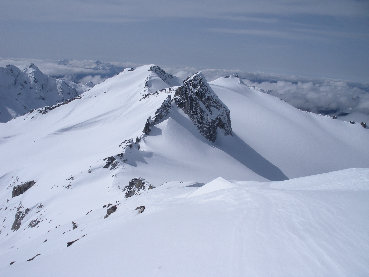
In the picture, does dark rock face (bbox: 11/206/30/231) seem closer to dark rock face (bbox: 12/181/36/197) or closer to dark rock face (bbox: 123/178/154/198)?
dark rock face (bbox: 12/181/36/197)

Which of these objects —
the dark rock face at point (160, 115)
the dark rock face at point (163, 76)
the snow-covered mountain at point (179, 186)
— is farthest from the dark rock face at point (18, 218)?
the dark rock face at point (163, 76)

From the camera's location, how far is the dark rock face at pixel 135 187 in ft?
104

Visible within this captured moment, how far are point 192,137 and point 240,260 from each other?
162 feet

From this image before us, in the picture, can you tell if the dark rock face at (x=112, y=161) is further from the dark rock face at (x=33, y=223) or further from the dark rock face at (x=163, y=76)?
the dark rock face at (x=163, y=76)

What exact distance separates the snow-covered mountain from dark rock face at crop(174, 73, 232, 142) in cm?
29

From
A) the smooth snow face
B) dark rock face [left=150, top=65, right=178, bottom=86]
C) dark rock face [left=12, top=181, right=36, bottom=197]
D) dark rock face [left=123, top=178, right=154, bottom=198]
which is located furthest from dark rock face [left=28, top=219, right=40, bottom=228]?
dark rock face [left=150, top=65, right=178, bottom=86]

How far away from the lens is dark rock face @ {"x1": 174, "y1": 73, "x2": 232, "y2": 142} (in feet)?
210

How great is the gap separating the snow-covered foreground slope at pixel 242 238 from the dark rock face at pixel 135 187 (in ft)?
50.0

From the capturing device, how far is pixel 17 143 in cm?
8481

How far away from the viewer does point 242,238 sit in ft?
33.1

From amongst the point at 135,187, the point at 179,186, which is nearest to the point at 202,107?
the point at 135,187

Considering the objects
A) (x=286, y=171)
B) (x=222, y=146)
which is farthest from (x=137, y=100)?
(x=286, y=171)

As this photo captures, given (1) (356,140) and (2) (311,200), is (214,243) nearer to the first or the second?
(2) (311,200)

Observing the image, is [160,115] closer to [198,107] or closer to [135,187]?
[198,107]
